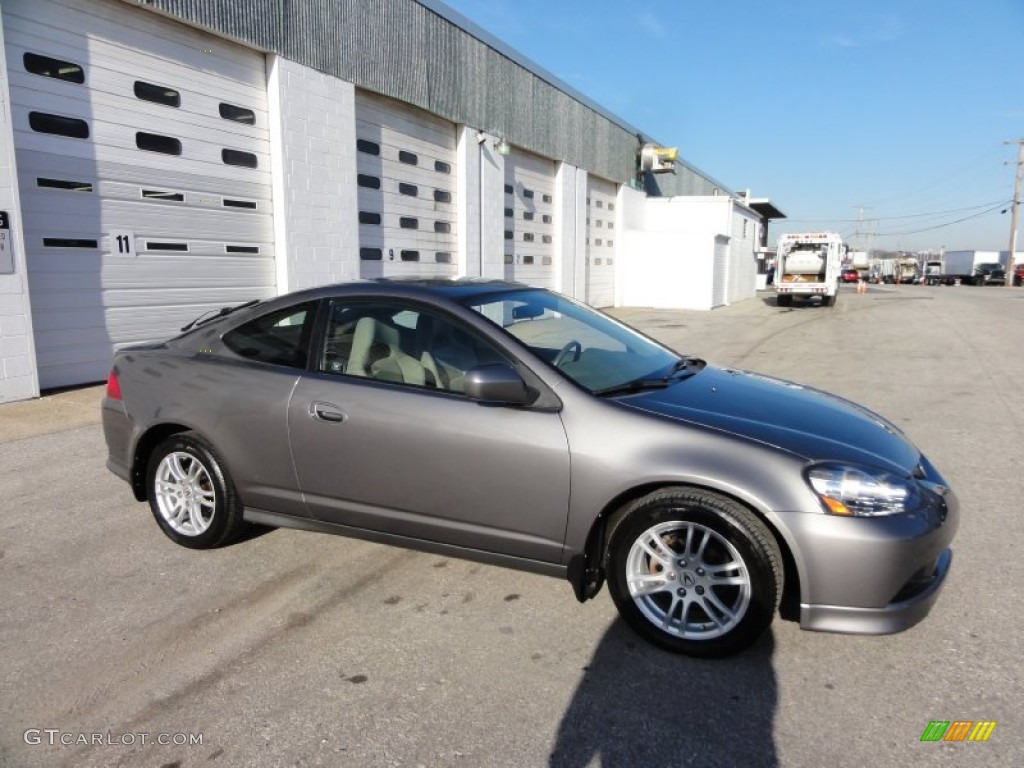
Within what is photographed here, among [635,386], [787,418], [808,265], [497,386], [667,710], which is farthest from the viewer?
[808,265]

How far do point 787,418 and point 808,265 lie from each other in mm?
28986

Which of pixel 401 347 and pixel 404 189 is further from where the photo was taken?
pixel 404 189

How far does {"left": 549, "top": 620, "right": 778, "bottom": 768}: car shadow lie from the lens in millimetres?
2273

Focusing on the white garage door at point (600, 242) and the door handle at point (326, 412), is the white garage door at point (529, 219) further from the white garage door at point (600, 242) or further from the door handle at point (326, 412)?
the door handle at point (326, 412)

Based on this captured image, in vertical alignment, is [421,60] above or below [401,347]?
above

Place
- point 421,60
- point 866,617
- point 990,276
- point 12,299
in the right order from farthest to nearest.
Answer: point 990,276 < point 421,60 < point 12,299 < point 866,617

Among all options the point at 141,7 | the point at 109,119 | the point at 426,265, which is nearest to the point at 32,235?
the point at 109,119

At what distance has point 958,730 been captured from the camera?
237 cm

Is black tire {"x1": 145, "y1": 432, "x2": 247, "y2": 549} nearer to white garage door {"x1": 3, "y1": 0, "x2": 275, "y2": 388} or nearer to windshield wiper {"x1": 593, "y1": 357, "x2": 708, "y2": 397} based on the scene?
windshield wiper {"x1": 593, "y1": 357, "x2": 708, "y2": 397}

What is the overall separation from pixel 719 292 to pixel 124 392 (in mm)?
26695

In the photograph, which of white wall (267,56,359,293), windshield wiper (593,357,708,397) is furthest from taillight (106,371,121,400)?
white wall (267,56,359,293)

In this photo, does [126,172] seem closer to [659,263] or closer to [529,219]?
[529,219]

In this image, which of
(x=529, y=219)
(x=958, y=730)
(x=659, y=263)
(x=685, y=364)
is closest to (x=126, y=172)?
(x=685, y=364)

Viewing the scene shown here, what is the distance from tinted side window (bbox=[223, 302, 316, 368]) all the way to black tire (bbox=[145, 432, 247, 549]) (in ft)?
1.78
